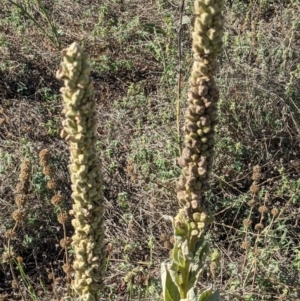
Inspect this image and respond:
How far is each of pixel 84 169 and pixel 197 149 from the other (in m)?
0.36

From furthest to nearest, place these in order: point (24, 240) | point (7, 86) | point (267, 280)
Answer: point (7, 86) < point (24, 240) < point (267, 280)

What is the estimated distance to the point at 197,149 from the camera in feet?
5.41

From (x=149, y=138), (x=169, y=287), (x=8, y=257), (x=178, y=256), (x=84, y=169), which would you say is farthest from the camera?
(x=149, y=138)

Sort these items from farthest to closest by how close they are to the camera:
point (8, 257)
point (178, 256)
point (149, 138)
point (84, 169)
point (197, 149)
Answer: point (149, 138) < point (8, 257) < point (178, 256) < point (197, 149) < point (84, 169)

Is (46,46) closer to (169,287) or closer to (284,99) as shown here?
(284,99)

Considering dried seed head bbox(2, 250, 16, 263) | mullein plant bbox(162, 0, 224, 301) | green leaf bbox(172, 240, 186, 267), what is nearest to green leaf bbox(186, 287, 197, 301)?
mullein plant bbox(162, 0, 224, 301)

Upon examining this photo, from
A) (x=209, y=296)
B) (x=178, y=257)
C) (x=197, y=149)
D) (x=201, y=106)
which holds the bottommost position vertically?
(x=209, y=296)

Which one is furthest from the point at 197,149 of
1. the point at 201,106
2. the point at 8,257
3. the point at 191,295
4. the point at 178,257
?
the point at 8,257

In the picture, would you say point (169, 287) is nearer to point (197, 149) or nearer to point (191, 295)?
point (191, 295)

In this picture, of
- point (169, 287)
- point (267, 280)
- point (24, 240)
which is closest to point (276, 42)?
point (267, 280)

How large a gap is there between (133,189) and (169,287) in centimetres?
217

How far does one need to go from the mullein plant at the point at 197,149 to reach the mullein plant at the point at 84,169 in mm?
289

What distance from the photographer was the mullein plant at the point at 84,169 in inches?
52.7

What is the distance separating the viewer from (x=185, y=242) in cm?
184
